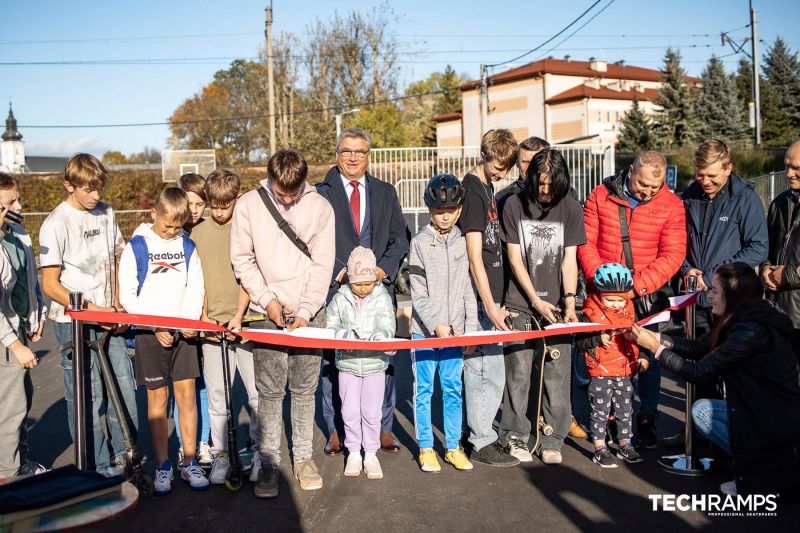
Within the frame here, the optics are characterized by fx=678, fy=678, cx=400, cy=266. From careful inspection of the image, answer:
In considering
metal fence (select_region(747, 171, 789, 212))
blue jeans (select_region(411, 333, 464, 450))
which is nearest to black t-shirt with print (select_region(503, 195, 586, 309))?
blue jeans (select_region(411, 333, 464, 450))

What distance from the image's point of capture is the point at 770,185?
59.8 feet

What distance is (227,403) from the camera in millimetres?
5062

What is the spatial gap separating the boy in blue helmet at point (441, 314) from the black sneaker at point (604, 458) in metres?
0.99

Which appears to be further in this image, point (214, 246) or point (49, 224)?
point (214, 246)

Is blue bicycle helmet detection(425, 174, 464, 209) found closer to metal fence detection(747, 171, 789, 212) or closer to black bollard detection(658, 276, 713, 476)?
black bollard detection(658, 276, 713, 476)

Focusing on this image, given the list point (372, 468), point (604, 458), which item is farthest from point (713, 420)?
point (372, 468)

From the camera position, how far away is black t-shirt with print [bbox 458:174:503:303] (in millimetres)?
5312

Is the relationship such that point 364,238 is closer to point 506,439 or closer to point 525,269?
point 525,269

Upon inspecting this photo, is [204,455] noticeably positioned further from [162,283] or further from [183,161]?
[183,161]

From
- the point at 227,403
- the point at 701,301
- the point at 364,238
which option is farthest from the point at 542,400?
the point at 227,403

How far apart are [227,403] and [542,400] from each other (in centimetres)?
248

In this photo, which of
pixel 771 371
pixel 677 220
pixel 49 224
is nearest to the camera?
pixel 771 371

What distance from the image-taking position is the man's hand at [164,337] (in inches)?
193

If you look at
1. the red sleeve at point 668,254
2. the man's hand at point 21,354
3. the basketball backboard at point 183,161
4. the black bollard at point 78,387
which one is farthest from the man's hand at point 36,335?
the basketball backboard at point 183,161
